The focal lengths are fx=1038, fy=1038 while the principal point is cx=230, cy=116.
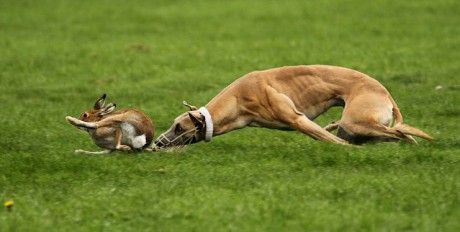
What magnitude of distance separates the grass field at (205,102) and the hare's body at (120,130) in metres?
0.17

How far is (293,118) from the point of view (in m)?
11.5

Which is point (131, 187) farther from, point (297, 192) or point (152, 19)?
point (152, 19)

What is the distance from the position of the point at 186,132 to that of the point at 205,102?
5469 millimetres

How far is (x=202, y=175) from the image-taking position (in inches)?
416

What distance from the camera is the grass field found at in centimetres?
905

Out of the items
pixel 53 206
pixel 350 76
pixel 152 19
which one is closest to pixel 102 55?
pixel 152 19

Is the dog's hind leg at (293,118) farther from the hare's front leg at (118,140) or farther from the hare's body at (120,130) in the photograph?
the hare's front leg at (118,140)

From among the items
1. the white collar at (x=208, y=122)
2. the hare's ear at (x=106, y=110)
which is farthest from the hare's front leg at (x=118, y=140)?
the white collar at (x=208, y=122)

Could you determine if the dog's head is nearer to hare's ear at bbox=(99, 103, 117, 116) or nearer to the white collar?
the white collar

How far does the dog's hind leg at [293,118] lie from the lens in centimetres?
1146

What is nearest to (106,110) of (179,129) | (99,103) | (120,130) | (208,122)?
(99,103)

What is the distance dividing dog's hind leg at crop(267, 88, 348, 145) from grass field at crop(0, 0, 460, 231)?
195 mm

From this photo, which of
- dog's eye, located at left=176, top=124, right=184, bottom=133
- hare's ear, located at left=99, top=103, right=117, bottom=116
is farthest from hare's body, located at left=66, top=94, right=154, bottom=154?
dog's eye, located at left=176, top=124, right=184, bottom=133

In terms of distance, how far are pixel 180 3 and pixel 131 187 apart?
21.3 m
